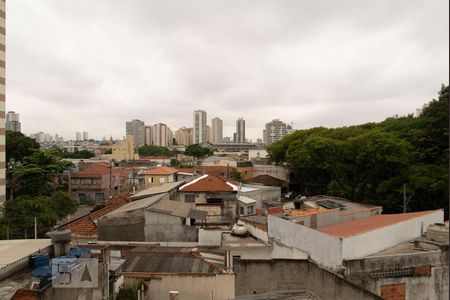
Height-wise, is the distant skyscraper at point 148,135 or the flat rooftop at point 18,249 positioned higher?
the distant skyscraper at point 148,135

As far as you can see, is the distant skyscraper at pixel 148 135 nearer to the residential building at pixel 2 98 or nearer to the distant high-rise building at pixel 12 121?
the distant high-rise building at pixel 12 121

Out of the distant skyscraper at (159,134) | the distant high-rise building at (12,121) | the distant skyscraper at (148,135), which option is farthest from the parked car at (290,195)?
the distant skyscraper at (148,135)

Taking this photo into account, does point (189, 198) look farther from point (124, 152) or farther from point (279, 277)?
point (124, 152)

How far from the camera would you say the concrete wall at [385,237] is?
11988mm

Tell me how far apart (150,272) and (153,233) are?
5.24 m

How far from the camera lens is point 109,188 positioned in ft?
156

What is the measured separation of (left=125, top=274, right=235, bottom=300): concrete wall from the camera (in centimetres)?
1085

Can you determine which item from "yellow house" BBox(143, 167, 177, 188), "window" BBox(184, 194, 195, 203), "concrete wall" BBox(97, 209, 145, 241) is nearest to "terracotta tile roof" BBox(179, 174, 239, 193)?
"window" BBox(184, 194, 195, 203)

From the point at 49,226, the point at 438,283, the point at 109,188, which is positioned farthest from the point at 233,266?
the point at 109,188

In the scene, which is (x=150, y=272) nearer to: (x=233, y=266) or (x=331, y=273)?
(x=233, y=266)

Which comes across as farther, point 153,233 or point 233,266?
point 153,233

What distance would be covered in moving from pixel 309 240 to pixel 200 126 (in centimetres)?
17328

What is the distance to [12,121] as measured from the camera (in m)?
155

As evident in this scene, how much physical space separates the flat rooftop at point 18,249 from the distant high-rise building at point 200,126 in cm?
17309
